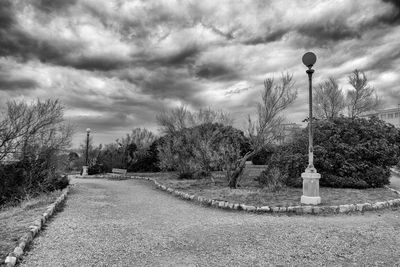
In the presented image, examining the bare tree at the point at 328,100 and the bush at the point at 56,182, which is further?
the bare tree at the point at 328,100

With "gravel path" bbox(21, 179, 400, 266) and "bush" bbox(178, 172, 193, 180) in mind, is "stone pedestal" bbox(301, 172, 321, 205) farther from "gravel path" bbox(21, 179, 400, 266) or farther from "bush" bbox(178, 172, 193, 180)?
"bush" bbox(178, 172, 193, 180)

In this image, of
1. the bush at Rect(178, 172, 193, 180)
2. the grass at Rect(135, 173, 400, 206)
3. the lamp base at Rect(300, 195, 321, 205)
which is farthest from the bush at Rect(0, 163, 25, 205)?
the lamp base at Rect(300, 195, 321, 205)

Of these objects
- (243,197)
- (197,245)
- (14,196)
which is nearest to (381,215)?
(243,197)

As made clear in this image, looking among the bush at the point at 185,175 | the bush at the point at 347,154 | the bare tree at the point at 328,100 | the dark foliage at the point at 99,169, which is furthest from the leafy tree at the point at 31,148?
the bare tree at the point at 328,100

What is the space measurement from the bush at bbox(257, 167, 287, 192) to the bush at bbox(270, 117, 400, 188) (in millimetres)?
417

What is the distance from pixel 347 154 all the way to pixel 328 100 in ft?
55.1

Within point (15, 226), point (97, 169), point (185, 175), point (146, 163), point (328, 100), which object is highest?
point (328, 100)

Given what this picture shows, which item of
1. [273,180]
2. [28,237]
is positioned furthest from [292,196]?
[28,237]

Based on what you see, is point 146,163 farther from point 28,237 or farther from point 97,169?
point 28,237

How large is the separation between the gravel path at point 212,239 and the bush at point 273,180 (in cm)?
323

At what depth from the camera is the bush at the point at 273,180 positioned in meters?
10.5

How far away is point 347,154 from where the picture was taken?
11.6 m

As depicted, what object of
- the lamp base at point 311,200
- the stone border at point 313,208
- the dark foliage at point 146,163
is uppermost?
the dark foliage at point 146,163

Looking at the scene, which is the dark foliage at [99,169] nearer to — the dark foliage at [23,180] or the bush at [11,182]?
the dark foliage at [23,180]
